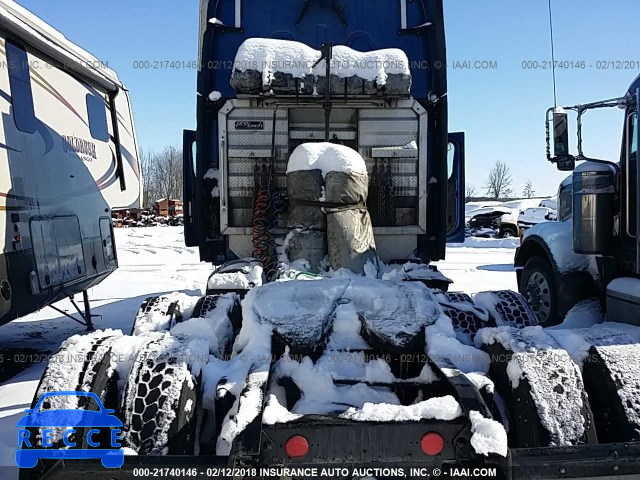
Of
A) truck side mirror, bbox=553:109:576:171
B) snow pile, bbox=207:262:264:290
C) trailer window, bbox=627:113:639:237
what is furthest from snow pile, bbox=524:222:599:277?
snow pile, bbox=207:262:264:290

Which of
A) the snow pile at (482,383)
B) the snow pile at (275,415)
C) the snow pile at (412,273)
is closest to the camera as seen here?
the snow pile at (275,415)

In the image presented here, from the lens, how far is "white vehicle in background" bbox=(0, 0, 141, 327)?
458cm

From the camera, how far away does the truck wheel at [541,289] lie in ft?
18.6

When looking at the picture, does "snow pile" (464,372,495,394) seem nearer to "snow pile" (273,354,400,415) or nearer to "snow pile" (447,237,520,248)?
"snow pile" (273,354,400,415)

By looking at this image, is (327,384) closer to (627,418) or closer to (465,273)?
(627,418)

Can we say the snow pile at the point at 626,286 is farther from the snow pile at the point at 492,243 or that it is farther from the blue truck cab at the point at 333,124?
the snow pile at the point at 492,243

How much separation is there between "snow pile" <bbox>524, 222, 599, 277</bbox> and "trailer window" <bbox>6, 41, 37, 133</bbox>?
5616 mm

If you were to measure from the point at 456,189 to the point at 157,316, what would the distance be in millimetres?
3746

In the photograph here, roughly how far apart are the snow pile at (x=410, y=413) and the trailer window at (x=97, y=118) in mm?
6005

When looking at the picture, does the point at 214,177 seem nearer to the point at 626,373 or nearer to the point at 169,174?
the point at 626,373

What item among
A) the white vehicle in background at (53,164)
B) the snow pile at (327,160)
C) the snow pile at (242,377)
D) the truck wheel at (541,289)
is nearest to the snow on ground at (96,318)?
the white vehicle in background at (53,164)

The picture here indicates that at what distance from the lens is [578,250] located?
489 cm

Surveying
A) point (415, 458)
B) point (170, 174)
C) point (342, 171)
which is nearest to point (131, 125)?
point (342, 171)

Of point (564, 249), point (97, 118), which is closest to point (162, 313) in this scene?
point (564, 249)
